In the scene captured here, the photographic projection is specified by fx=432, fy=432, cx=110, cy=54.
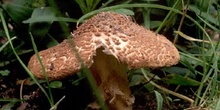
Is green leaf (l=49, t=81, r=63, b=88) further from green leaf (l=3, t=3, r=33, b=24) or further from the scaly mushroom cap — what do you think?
green leaf (l=3, t=3, r=33, b=24)

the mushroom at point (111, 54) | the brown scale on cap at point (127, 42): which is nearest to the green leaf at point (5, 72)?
the mushroom at point (111, 54)

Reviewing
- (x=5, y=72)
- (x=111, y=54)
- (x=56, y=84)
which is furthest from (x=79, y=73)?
(x=111, y=54)

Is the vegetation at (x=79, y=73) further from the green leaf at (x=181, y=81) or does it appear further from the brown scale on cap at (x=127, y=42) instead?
the brown scale on cap at (x=127, y=42)

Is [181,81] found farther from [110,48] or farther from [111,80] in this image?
[110,48]

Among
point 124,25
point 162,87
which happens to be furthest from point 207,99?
point 124,25

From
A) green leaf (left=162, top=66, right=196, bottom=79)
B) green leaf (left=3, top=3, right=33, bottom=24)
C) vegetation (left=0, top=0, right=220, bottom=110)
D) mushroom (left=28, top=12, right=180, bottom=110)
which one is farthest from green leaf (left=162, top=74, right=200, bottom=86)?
green leaf (left=3, top=3, right=33, bottom=24)

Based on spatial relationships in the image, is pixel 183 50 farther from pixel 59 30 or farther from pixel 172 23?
pixel 59 30
